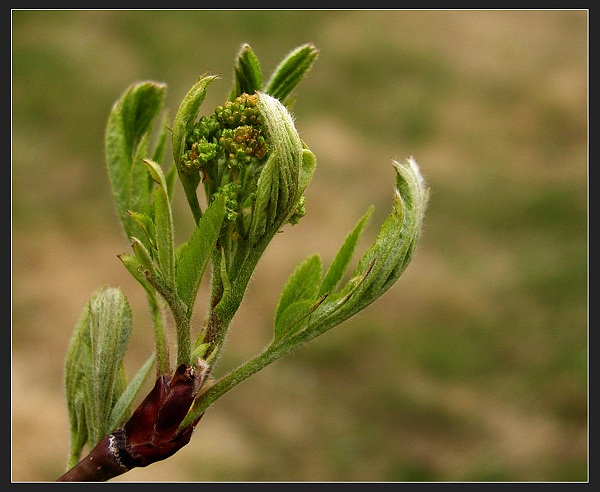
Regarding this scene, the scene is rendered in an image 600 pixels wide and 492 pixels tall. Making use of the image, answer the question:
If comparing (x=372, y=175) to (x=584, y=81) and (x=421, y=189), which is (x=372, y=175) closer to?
(x=584, y=81)

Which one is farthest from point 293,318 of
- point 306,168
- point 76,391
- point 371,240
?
point 371,240

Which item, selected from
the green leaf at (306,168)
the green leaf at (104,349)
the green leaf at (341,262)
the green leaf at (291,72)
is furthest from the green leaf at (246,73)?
the green leaf at (104,349)

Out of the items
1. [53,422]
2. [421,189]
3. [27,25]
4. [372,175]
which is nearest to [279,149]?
[421,189]

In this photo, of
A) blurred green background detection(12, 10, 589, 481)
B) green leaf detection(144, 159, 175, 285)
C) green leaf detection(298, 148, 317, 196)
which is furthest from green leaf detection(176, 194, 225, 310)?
blurred green background detection(12, 10, 589, 481)

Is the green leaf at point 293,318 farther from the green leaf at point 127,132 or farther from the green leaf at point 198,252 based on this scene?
the green leaf at point 127,132

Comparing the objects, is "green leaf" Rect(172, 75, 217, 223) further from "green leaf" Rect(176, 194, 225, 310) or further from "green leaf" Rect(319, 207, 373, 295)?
"green leaf" Rect(319, 207, 373, 295)

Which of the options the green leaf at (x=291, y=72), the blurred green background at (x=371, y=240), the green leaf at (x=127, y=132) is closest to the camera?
the green leaf at (x=291, y=72)
